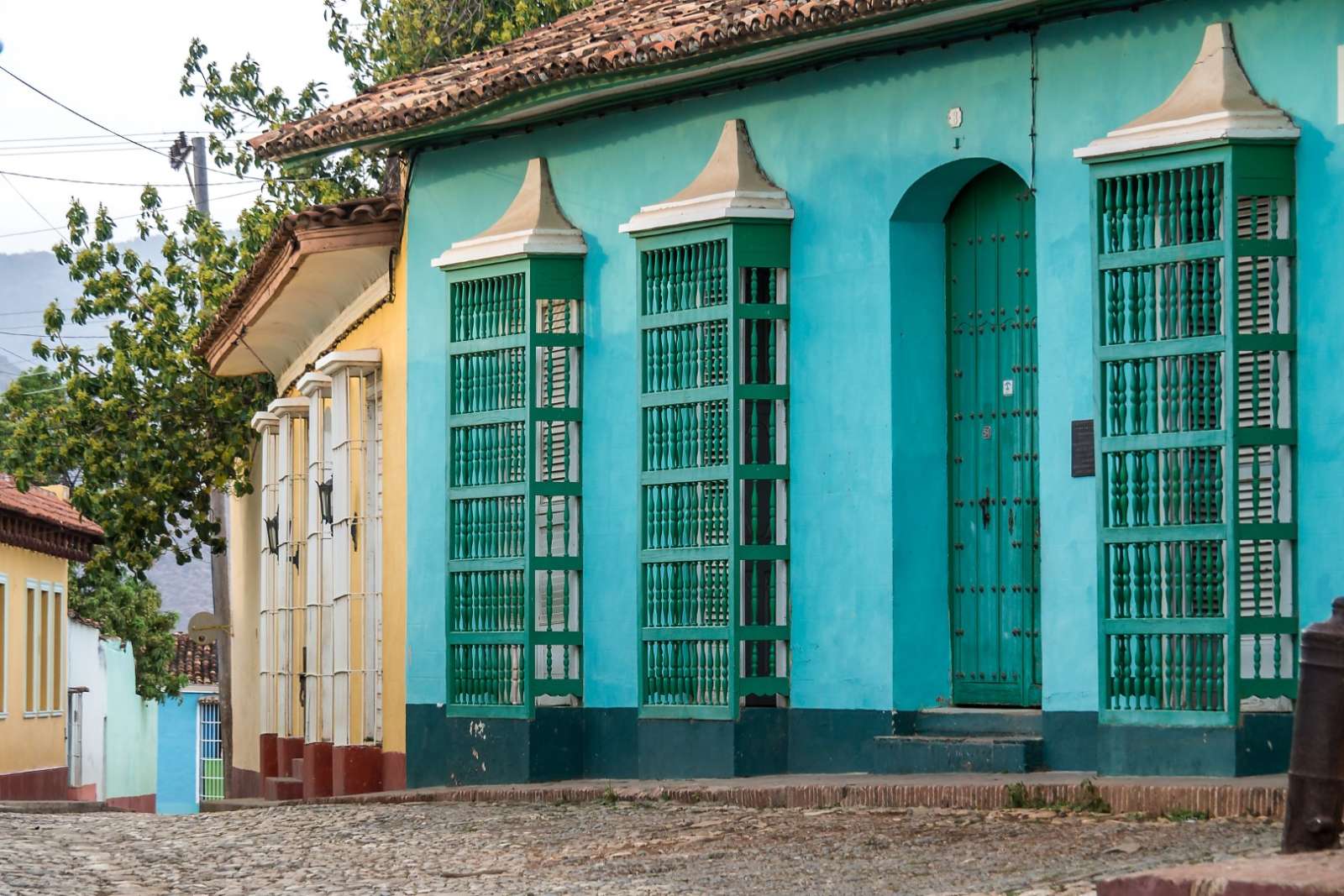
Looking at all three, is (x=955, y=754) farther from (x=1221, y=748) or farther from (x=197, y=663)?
(x=197, y=663)

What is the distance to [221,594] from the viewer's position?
31234mm

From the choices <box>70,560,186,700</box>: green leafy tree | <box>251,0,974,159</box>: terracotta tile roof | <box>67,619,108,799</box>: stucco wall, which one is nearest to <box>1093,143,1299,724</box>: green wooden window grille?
<box>251,0,974,159</box>: terracotta tile roof

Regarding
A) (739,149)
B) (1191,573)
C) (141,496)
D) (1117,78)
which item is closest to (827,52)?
(739,149)

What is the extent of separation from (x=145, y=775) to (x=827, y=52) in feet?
115

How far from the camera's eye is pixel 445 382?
14.6 meters

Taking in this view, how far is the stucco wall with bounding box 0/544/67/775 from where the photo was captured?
26.5 metres

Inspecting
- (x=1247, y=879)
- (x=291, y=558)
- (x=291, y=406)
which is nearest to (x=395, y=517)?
(x=291, y=406)

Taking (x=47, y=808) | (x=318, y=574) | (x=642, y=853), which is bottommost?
(x=47, y=808)

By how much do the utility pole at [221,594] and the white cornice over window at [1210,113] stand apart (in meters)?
15.7

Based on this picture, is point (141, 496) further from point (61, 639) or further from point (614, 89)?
point (614, 89)

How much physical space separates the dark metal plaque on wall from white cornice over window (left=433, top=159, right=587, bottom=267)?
3.62 metres

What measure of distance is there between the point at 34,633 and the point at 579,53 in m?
17.7

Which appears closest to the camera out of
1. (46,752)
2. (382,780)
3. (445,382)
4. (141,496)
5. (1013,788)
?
(1013,788)

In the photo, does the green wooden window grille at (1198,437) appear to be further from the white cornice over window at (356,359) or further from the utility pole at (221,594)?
the utility pole at (221,594)
